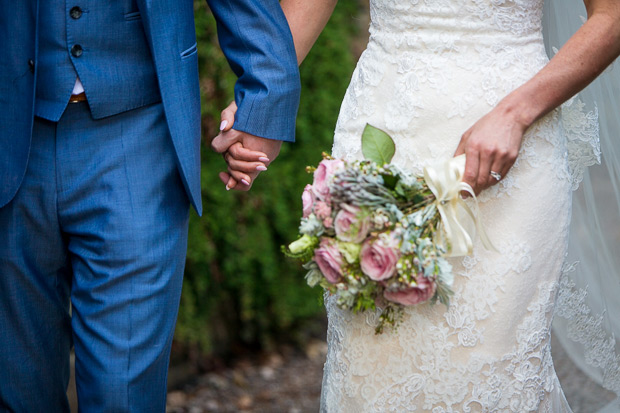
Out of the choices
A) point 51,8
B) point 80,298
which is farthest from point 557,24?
point 80,298

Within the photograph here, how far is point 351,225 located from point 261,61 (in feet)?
2.59

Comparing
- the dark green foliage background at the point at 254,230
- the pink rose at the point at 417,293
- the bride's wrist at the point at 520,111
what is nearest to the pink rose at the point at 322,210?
the pink rose at the point at 417,293

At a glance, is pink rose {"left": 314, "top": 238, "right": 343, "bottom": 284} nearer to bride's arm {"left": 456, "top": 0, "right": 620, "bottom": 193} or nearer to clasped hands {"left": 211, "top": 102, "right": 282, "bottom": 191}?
bride's arm {"left": 456, "top": 0, "right": 620, "bottom": 193}

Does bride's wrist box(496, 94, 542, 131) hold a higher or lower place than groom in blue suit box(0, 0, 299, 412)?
higher

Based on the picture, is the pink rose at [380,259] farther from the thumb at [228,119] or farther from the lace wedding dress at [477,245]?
the thumb at [228,119]

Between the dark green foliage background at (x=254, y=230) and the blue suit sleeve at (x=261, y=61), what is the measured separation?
166 cm

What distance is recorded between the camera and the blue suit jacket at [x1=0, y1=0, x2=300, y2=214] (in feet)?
7.00

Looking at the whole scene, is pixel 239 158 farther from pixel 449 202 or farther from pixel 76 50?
pixel 449 202

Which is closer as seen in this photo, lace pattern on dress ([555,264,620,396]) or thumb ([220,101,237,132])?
thumb ([220,101,237,132])

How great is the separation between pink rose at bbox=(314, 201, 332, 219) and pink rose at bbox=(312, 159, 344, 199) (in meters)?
0.02

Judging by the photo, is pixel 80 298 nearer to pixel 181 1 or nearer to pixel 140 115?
pixel 140 115

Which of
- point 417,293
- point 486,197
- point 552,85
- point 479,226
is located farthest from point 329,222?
point 552,85

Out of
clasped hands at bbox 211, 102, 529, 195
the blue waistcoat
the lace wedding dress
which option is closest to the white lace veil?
the lace wedding dress

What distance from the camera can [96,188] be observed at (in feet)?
Answer: 7.37
